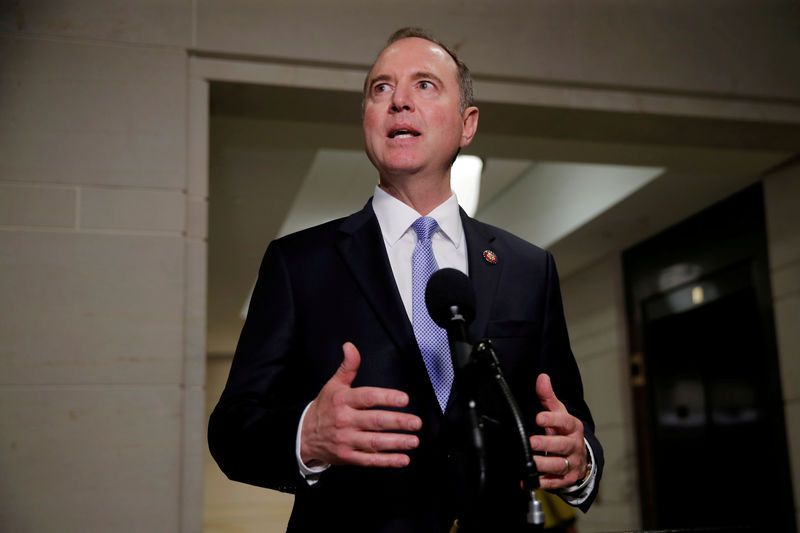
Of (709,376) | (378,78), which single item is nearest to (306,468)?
(378,78)

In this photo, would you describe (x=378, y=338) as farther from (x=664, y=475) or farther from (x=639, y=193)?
(x=664, y=475)

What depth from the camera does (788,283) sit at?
14.1 ft

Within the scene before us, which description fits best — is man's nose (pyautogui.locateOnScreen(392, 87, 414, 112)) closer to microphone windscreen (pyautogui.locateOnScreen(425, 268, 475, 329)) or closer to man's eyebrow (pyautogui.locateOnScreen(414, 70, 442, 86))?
man's eyebrow (pyautogui.locateOnScreen(414, 70, 442, 86))

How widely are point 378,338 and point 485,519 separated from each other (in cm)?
33

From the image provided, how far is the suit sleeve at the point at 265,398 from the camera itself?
3.91ft

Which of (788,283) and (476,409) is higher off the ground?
(788,283)

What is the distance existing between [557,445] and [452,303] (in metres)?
0.24

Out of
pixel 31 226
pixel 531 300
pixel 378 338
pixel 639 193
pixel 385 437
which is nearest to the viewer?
pixel 385 437

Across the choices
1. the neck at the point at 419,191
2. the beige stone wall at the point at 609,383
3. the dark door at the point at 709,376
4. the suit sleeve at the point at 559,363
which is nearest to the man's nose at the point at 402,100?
the neck at the point at 419,191

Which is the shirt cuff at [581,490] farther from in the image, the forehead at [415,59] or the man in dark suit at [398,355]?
the forehead at [415,59]

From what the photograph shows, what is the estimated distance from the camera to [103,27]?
2.84 meters

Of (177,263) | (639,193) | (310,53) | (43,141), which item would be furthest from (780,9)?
(43,141)

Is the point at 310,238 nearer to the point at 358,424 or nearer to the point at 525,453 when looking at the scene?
the point at 358,424

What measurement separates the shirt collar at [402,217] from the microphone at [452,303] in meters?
0.37
